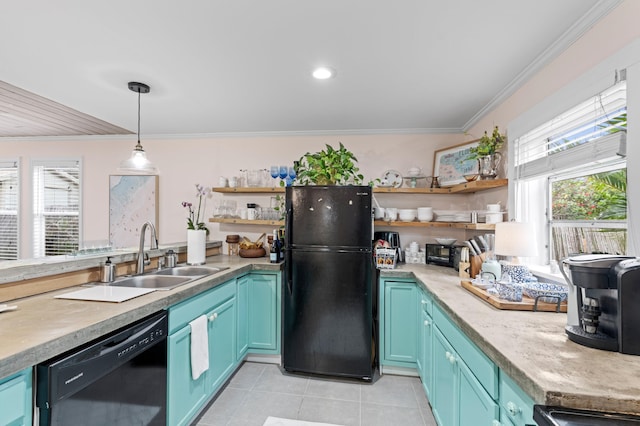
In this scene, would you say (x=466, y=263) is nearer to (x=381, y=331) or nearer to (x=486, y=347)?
(x=381, y=331)

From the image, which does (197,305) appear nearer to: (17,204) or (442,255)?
(442,255)

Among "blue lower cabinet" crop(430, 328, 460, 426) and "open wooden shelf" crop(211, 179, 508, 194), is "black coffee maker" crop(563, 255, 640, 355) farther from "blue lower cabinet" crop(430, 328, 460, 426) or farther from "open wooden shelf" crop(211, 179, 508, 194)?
"open wooden shelf" crop(211, 179, 508, 194)

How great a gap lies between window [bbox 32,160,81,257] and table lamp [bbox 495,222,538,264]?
4.61 metres

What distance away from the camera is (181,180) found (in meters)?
3.78

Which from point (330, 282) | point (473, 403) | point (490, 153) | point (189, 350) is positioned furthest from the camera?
point (330, 282)

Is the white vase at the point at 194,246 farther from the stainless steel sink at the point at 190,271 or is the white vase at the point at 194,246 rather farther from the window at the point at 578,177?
the window at the point at 578,177

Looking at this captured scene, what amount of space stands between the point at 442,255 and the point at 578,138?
1517 millimetres

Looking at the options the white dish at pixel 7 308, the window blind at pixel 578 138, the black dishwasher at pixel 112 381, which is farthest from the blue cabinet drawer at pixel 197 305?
the window blind at pixel 578 138

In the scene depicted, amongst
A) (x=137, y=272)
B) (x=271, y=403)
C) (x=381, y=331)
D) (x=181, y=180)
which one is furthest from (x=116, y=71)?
(x=381, y=331)

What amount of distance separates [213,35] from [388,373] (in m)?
2.92

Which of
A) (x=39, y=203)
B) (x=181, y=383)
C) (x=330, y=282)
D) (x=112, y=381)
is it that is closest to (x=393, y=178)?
(x=330, y=282)

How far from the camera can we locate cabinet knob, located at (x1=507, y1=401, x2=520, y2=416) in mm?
1015

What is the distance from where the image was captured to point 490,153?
2.51m

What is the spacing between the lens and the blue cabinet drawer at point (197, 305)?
1.80 meters
